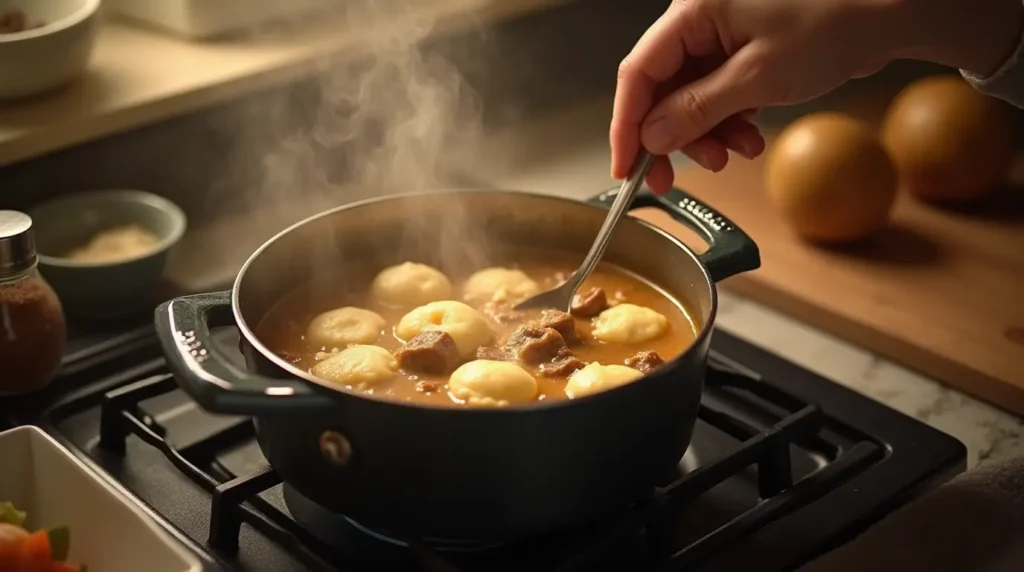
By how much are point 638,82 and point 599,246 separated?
0.54ft

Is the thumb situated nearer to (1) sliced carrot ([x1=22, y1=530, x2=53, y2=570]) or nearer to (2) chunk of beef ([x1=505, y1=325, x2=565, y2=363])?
(2) chunk of beef ([x1=505, y1=325, x2=565, y2=363])

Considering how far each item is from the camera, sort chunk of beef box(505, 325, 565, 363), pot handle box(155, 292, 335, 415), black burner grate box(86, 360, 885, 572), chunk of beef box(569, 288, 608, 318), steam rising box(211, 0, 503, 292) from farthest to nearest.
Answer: steam rising box(211, 0, 503, 292) → chunk of beef box(569, 288, 608, 318) → chunk of beef box(505, 325, 565, 363) → black burner grate box(86, 360, 885, 572) → pot handle box(155, 292, 335, 415)

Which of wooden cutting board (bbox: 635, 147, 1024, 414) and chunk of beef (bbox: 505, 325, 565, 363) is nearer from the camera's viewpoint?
chunk of beef (bbox: 505, 325, 565, 363)

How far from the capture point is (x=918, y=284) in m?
1.40

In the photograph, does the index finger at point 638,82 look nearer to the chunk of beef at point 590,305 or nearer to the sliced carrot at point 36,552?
the chunk of beef at point 590,305

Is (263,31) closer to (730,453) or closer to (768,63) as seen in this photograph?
(768,63)

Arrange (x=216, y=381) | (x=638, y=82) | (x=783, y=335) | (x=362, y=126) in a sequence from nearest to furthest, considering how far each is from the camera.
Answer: (x=216, y=381)
(x=638, y=82)
(x=783, y=335)
(x=362, y=126)

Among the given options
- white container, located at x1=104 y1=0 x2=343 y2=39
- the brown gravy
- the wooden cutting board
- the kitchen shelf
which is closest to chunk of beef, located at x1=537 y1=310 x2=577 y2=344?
the brown gravy

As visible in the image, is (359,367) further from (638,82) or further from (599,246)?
(638,82)

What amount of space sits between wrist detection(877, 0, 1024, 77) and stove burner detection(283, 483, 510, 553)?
56 centimetres

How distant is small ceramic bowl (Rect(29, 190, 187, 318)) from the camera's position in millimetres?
1233

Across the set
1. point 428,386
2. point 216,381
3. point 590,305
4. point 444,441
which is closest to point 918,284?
point 590,305

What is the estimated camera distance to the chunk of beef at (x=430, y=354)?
995 mm

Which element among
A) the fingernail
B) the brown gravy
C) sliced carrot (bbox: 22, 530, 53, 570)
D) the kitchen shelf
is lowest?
sliced carrot (bbox: 22, 530, 53, 570)
